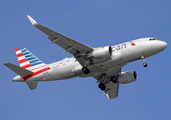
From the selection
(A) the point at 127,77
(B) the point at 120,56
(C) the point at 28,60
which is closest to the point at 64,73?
(C) the point at 28,60

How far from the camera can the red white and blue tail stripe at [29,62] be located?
47125 millimetres

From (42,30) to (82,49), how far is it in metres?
6.83

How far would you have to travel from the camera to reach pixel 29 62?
163 feet

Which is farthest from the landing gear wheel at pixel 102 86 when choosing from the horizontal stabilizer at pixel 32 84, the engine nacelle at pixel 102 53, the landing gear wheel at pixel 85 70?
the horizontal stabilizer at pixel 32 84

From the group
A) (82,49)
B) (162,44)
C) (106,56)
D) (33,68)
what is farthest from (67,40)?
(162,44)

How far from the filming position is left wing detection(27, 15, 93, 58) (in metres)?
39.8

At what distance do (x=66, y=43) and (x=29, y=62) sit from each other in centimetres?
1071

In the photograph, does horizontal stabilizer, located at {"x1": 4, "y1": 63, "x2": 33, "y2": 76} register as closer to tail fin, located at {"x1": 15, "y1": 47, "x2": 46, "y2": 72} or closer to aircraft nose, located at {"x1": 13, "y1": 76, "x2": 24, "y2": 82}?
aircraft nose, located at {"x1": 13, "y1": 76, "x2": 24, "y2": 82}

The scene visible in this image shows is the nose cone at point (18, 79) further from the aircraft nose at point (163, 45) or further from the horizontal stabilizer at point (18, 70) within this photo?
the aircraft nose at point (163, 45)

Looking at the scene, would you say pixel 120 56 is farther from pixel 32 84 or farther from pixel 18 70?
pixel 18 70

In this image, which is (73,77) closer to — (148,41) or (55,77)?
(55,77)

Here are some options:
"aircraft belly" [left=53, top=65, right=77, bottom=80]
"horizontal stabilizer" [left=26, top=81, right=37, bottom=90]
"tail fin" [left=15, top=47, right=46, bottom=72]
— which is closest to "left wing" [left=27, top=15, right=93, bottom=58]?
"aircraft belly" [left=53, top=65, right=77, bottom=80]

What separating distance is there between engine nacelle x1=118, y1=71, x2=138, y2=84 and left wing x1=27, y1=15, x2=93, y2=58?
1031 centimetres

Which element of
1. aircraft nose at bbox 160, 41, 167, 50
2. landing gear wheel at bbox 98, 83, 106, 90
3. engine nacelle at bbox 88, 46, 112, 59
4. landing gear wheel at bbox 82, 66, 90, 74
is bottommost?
landing gear wheel at bbox 98, 83, 106, 90
